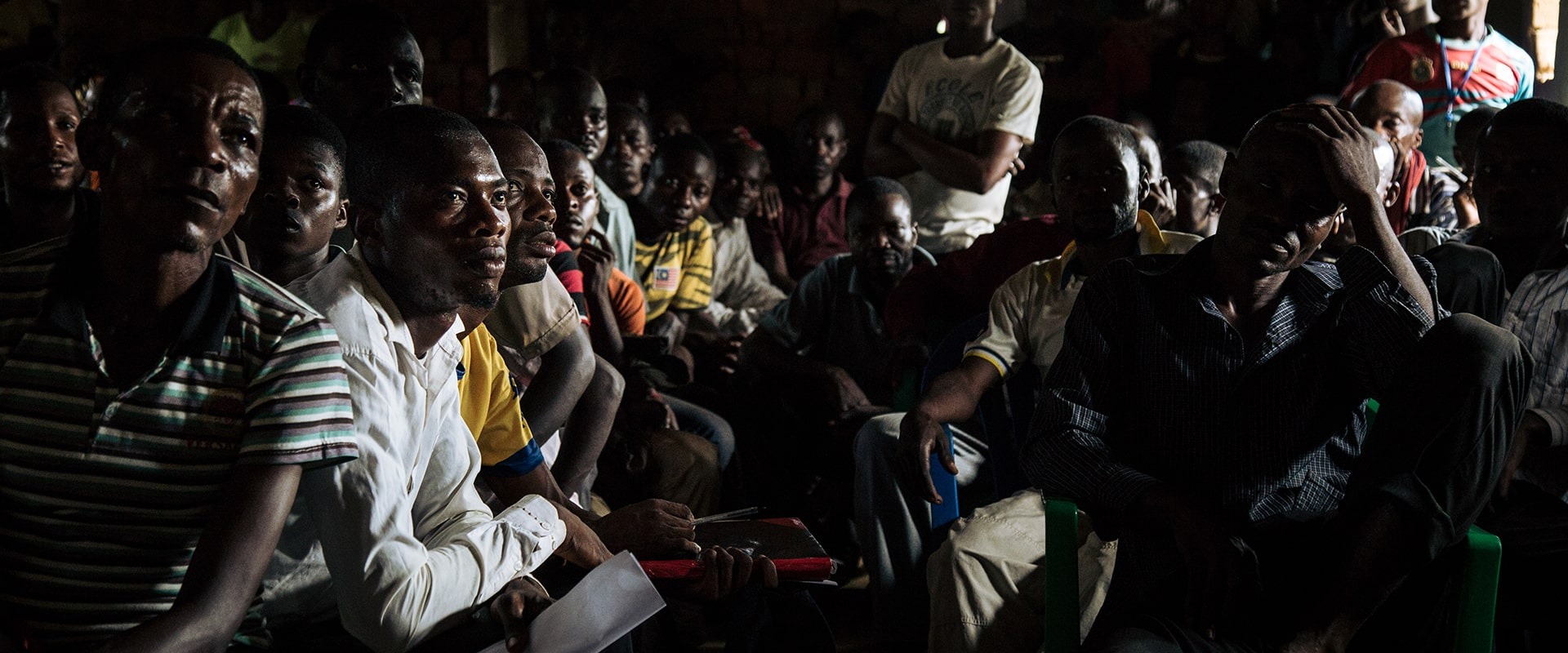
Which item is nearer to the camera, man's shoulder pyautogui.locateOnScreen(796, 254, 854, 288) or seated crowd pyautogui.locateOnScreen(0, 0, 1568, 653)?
seated crowd pyautogui.locateOnScreen(0, 0, 1568, 653)

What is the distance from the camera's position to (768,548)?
178 centimetres

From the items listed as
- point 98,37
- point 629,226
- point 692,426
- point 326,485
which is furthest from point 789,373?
point 98,37

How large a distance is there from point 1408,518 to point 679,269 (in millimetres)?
3202

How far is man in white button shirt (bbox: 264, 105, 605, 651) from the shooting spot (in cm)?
145

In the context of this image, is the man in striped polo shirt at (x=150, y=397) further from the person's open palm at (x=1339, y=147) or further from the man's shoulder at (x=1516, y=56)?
the man's shoulder at (x=1516, y=56)

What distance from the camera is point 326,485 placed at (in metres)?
1.45

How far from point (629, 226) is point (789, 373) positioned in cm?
91

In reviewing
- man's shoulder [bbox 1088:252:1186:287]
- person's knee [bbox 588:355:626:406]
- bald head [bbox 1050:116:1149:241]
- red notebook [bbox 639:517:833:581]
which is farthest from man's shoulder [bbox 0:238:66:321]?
bald head [bbox 1050:116:1149:241]

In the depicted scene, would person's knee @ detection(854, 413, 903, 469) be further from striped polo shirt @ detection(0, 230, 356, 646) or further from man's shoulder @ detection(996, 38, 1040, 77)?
man's shoulder @ detection(996, 38, 1040, 77)

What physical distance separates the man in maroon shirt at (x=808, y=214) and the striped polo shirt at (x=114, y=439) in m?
3.92

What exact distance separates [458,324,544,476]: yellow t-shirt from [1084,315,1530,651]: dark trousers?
37.6 inches

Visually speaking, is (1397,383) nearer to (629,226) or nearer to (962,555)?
(962,555)

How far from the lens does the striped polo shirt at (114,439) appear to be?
1344mm

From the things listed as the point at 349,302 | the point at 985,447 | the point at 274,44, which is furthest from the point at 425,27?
the point at 349,302
